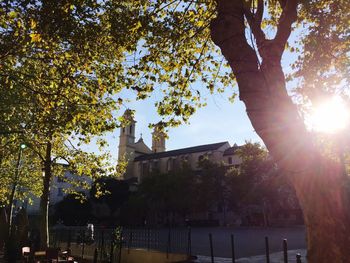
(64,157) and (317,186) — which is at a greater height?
(64,157)

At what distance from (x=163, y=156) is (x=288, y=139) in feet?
287

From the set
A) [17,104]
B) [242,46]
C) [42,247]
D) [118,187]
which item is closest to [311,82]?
[242,46]

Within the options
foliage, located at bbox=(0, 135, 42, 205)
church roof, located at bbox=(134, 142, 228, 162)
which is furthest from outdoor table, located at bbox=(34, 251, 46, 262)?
church roof, located at bbox=(134, 142, 228, 162)

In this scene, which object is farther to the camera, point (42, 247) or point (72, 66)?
point (42, 247)

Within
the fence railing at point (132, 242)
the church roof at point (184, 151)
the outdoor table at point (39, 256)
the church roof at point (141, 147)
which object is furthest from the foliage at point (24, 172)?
the church roof at point (141, 147)

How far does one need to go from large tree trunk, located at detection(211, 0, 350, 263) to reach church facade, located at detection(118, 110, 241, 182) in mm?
65775

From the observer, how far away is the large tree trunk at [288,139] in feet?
14.1

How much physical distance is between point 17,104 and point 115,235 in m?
7.49

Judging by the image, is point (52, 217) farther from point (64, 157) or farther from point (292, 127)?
point (292, 127)

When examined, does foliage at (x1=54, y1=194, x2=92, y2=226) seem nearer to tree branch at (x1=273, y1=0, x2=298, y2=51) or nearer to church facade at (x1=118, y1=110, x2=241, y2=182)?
church facade at (x1=118, y1=110, x2=241, y2=182)

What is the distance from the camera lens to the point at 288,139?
15.4 ft

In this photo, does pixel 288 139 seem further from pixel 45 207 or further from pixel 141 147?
pixel 141 147

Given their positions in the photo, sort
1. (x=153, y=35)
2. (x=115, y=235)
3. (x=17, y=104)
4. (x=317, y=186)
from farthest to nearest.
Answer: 1. (x=17, y=104)
2. (x=115, y=235)
3. (x=153, y=35)
4. (x=317, y=186)

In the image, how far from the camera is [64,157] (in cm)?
2150
